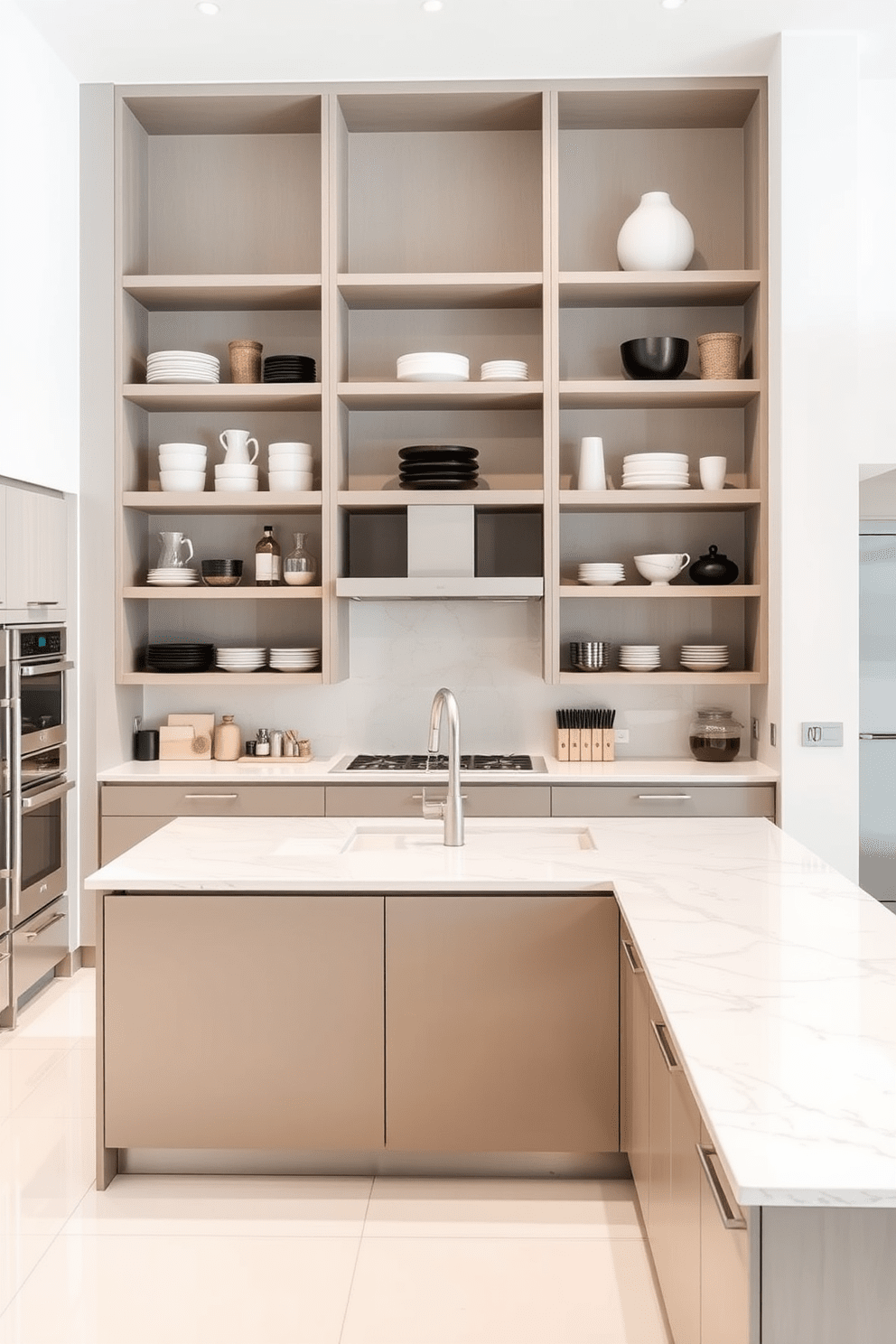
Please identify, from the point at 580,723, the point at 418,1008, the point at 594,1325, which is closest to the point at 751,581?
the point at 580,723

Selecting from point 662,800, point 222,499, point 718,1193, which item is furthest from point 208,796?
point 718,1193

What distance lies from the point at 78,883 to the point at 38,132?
2.74m

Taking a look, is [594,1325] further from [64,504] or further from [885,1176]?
[64,504]

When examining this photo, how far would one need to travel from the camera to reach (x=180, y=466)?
4.48 meters

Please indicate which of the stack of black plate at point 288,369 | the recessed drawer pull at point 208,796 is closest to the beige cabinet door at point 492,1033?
the recessed drawer pull at point 208,796

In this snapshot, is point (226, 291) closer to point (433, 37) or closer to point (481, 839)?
point (433, 37)

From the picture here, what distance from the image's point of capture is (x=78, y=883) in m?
4.45

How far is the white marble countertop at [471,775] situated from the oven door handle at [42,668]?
42 cm

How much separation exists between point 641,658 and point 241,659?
1566 millimetres

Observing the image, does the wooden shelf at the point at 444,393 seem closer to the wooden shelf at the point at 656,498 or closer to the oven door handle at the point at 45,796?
the wooden shelf at the point at 656,498

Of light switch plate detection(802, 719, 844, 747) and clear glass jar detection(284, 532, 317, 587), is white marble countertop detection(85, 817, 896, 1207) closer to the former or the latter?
light switch plate detection(802, 719, 844, 747)

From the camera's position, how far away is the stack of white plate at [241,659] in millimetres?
4535

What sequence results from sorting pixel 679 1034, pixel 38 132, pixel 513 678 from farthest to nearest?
pixel 513 678, pixel 38 132, pixel 679 1034

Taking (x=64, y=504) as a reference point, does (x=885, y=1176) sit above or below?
below
